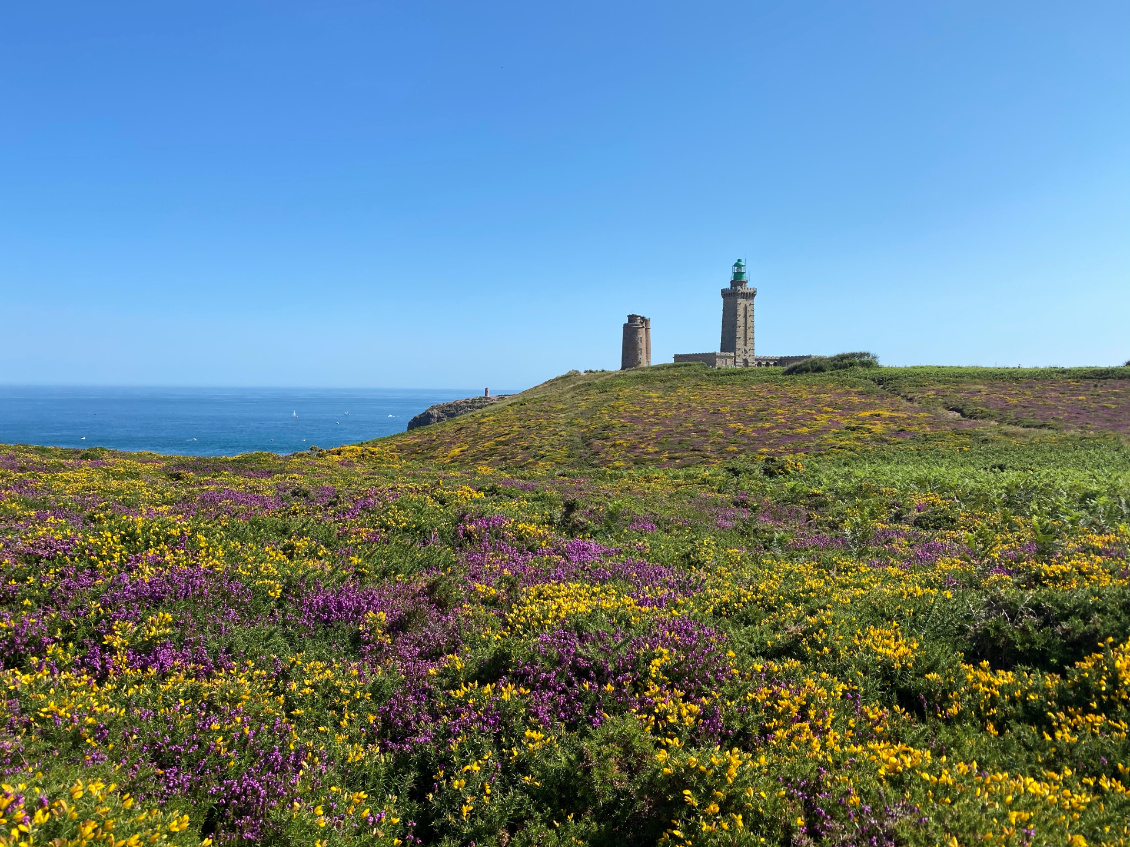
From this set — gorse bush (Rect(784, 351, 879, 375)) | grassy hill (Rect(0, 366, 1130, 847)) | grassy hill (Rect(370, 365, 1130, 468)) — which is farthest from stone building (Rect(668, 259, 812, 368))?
grassy hill (Rect(0, 366, 1130, 847))

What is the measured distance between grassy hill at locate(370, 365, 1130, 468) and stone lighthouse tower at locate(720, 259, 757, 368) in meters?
52.5

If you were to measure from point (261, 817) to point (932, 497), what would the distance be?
18940 millimetres

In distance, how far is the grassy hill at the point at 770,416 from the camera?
34.5 meters

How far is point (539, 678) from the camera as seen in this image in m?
6.32

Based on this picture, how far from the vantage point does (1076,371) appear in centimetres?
6038

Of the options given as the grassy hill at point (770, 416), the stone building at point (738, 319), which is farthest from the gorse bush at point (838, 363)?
the stone building at point (738, 319)

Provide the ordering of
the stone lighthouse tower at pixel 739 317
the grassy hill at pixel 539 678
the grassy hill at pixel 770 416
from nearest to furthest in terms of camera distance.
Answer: the grassy hill at pixel 539 678 < the grassy hill at pixel 770 416 < the stone lighthouse tower at pixel 739 317

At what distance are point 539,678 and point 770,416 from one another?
42406 millimetres

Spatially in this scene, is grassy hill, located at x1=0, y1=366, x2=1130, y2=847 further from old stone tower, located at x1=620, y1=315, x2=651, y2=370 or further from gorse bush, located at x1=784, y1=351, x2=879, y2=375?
old stone tower, located at x1=620, y1=315, x2=651, y2=370

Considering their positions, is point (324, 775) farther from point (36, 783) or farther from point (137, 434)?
point (137, 434)

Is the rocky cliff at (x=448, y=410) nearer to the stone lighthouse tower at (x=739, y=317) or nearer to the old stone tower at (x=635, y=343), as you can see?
the old stone tower at (x=635, y=343)

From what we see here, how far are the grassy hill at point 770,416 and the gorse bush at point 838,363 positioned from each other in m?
5.13

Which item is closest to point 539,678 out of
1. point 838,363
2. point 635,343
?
point 838,363

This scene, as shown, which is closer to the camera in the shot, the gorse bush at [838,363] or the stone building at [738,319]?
the gorse bush at [838,363]
